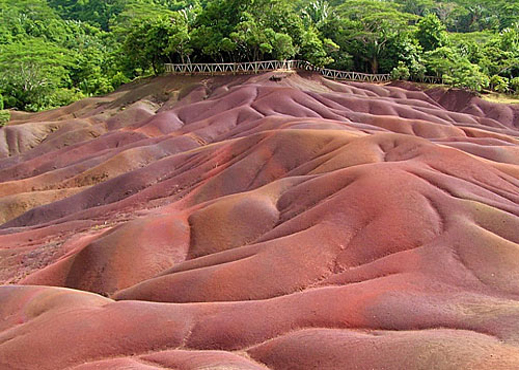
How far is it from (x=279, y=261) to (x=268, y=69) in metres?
50.5

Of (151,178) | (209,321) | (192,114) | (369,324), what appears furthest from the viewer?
(192,114)

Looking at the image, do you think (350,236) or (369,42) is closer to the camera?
(350,236)

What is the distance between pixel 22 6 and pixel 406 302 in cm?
13354

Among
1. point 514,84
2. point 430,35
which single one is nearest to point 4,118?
point 430,35

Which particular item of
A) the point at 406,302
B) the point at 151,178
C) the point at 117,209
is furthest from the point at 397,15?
the point at 406,302

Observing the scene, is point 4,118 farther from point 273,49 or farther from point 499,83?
point 499,83

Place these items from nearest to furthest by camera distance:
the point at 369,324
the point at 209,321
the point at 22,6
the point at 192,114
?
1. the point at 369,324
2. the point at 209,321
3. the point at 192,114
4. the point at 22,6

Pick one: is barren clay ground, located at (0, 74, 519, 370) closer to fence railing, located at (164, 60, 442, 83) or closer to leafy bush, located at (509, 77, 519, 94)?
fence railing, located at (164, 60, 442, 83)

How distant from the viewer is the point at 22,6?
12275 cm

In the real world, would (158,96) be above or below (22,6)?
below

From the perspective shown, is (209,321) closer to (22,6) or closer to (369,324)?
(369,324)

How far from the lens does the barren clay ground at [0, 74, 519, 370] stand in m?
13.2

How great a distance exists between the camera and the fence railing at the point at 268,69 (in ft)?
216

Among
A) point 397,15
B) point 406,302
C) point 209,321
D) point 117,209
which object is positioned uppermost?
point 397,15
